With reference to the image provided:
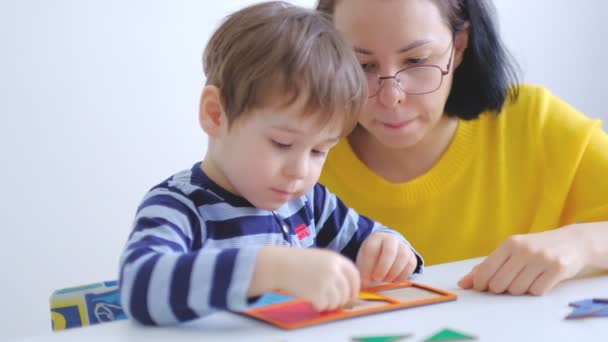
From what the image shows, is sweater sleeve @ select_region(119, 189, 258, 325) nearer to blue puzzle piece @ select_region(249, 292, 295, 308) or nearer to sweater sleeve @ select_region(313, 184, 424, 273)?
blue puzzle piece @ select_region(249, 292, 295, 308)

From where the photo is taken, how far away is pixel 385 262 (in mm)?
983

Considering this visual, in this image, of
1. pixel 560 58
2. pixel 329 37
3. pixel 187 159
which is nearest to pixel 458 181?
pixel 329 37

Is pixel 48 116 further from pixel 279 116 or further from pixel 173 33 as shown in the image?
pixel 279 116

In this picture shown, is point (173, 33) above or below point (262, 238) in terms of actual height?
above

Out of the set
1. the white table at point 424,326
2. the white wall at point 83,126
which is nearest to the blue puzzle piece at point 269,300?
the white table at point 424,326

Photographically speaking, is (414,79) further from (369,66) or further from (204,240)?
(204,240)

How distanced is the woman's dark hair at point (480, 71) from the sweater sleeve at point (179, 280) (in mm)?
703

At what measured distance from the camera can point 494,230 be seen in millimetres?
1456

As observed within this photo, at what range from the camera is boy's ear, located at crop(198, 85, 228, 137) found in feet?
3.08

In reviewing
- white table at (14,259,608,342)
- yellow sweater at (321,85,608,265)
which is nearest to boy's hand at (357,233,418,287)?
white table at (14,259,608,342)

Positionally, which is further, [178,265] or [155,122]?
[155,122]

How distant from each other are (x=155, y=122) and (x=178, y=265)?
165cm

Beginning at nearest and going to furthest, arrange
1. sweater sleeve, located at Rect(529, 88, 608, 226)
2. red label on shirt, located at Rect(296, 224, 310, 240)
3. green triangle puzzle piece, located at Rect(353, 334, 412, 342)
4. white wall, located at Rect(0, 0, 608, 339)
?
green triangle puzzle piece, located at Rect(353, 334, 412, 342) → red label on shirt, located at Rect(296, 224, 310, 240) → sweater sleeve, located at Rect(529, 88, 608, 226) → white wall, located at Rect(0, 0, 608, 339)

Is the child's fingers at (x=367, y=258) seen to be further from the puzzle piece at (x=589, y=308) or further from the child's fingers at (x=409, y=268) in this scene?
the puzzle piece at (x=589, y=308)
